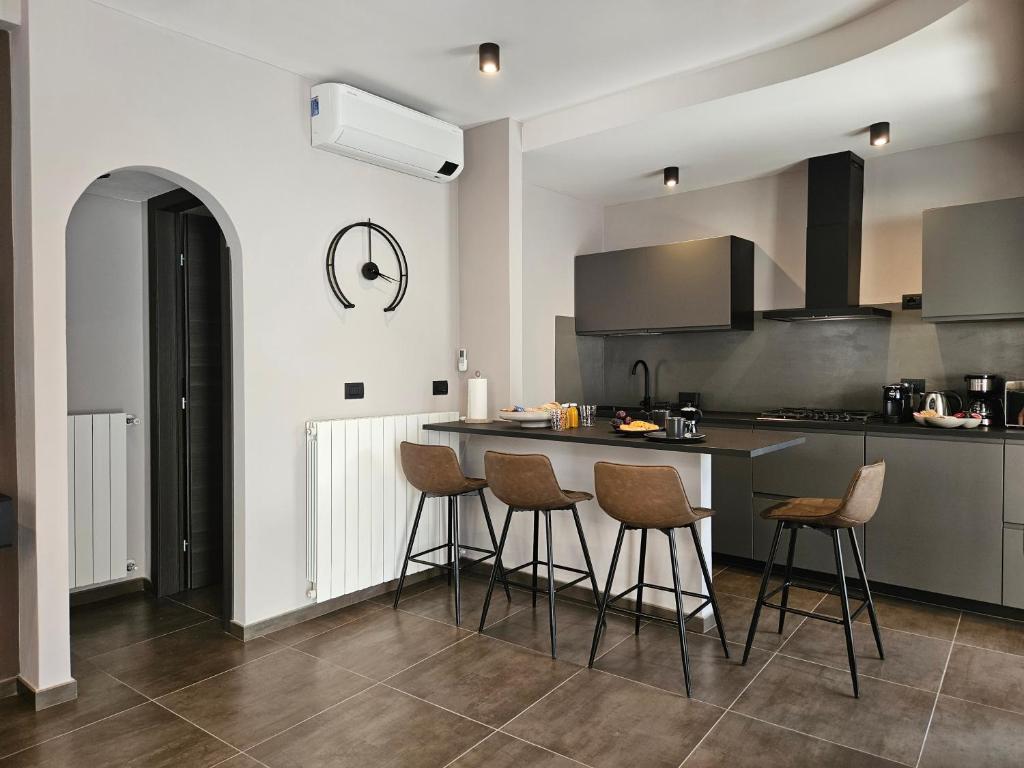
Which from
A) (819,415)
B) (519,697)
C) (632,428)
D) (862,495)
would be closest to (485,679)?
(519,697)

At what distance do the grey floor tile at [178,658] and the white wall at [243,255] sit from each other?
17 cm

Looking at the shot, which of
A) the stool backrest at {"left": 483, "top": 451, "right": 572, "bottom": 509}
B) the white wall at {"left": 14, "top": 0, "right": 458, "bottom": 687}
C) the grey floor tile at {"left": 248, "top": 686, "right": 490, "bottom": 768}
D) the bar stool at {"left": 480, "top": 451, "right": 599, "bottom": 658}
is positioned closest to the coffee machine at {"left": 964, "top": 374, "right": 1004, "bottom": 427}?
the bar stool at {"left": 480, "top": 451, "right": 599, "bottom": 658}

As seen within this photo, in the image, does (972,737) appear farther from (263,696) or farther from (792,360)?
(792,360)

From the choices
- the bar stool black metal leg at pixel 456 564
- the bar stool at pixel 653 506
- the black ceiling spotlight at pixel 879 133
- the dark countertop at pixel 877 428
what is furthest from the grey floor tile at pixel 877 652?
the black ceiling spotlight at pixel 879 133

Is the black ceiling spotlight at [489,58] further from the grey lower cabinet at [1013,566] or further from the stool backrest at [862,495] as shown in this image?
the grey lower cabinet at [1013,566]

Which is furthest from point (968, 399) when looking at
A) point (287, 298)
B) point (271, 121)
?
point (271, 121)

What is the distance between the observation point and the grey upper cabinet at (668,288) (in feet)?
15.4

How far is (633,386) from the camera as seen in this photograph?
5664mm

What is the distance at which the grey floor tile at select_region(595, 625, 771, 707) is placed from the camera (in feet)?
9.17

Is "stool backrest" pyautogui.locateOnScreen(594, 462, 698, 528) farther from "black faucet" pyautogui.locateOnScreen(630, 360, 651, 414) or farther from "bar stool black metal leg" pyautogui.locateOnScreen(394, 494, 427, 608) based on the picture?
"black faucet" pyautogui.locateOnScreen(630, 360, 651, 414)

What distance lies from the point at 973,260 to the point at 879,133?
2.78ft

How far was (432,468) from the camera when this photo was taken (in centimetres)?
363

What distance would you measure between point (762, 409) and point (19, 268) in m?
4.35

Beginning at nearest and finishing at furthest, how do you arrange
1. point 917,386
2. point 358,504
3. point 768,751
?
point 768,751 → point 358,504 → point 917,386
